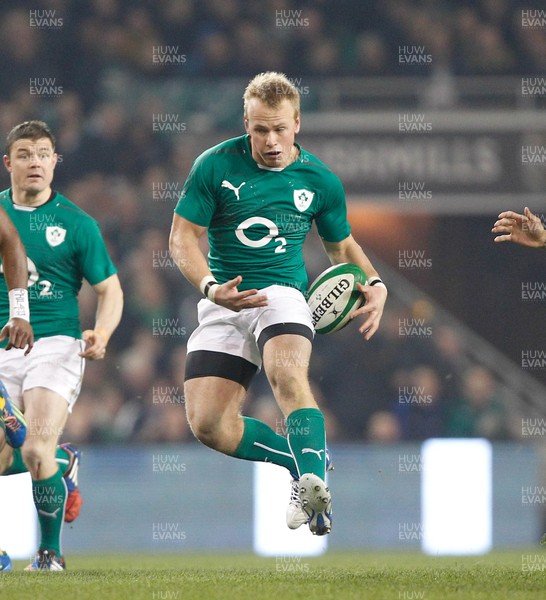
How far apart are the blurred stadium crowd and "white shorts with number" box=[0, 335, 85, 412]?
4299 mm

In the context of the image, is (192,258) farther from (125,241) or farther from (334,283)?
(125,241)

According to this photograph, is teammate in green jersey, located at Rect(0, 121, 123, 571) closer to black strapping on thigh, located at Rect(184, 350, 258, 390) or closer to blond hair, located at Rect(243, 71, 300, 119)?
black strapping on thigh, located at Rect(184, 350, 258, 390)

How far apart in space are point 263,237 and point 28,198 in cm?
152

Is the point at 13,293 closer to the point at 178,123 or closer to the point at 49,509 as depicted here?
the point at 49,509

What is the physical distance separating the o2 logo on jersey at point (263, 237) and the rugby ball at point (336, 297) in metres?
0.27

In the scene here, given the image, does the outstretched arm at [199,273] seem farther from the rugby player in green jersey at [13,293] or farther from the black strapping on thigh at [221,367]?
the rugby player in green jersey at [13,293]

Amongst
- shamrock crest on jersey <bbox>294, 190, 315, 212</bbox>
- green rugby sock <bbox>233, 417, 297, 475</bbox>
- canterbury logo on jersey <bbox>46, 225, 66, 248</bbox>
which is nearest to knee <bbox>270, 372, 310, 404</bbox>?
green rugby sock <bbox>233, 417, 297, 475</bbox>

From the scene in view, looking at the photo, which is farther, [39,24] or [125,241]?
[39,24]

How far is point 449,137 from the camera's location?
12.6m

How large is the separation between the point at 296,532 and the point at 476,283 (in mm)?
4629

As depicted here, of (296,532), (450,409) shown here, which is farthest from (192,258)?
(450,409)

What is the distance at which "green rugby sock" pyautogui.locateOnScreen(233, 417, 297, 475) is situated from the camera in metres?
6.11

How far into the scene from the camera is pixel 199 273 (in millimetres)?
5633

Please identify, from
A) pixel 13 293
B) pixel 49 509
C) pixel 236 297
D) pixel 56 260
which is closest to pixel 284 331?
pixel 236 297
